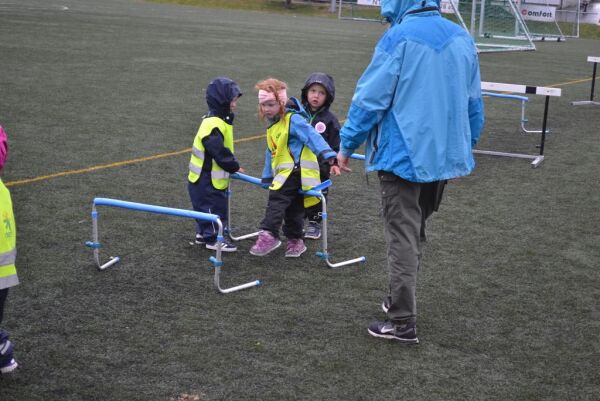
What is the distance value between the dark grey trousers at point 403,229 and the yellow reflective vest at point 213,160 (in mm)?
1874

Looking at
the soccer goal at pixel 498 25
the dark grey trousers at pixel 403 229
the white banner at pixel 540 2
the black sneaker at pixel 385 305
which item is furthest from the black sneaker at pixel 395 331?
the white banner at pixel 540 2

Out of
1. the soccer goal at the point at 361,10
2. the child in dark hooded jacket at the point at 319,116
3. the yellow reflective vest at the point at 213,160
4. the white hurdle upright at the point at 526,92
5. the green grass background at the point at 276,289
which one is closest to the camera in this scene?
the green grass background at the point at 276,289

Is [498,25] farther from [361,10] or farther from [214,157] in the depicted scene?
[214,157]

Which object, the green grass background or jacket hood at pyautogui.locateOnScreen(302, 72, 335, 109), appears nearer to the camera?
the green grass background

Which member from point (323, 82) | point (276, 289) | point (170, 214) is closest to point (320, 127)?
point (323, 82)

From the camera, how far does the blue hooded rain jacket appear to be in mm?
4281

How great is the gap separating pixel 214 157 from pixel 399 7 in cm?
209

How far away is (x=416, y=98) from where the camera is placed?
170 inches

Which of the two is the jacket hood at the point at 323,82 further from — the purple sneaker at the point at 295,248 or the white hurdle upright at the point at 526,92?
the white hurdle upright at the point at 526,92

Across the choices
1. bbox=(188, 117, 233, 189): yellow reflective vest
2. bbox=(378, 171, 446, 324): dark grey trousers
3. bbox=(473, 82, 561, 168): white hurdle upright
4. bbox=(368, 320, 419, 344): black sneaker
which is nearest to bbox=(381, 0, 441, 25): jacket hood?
bbox=(378, 171, 446, 324): dark grey trousers

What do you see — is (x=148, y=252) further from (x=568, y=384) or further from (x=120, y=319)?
(x=568, y=384)

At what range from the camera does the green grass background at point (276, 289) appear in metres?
4.23

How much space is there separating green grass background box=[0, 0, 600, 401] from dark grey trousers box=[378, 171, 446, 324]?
29 centimetres

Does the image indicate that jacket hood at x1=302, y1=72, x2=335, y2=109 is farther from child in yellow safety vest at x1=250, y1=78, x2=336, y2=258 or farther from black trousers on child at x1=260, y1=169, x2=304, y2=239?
black trousers on child at x1=260, y1=169, x2=304, y2=239
